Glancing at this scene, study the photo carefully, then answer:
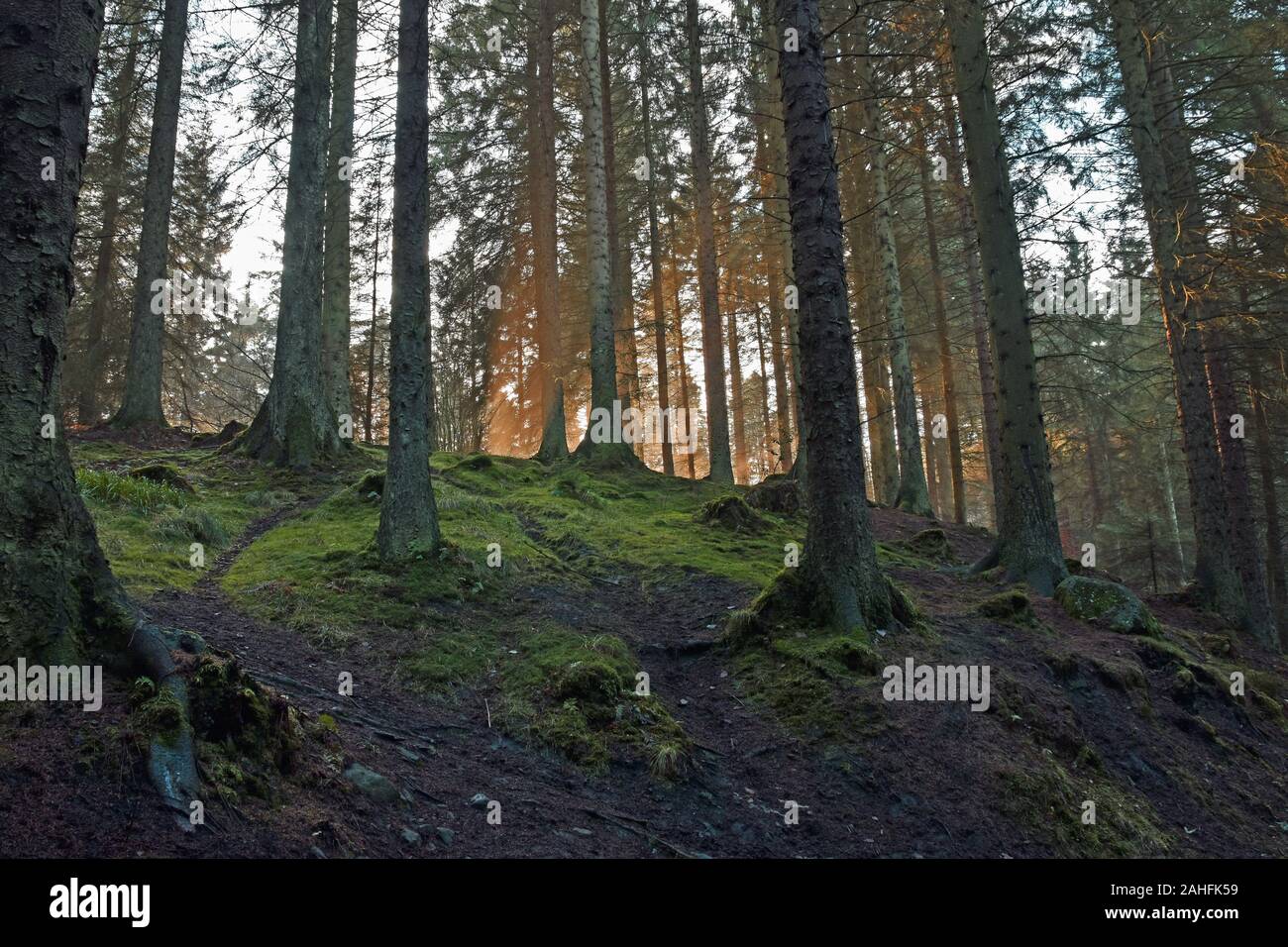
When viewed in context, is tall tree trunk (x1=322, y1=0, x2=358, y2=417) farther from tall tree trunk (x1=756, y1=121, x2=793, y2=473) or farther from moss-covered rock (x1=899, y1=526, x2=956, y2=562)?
moss-covered rock (x1=899, y1=526, x2=956, y2=562)

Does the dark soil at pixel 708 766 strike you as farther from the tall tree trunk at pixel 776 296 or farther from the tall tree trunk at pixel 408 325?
the tall tree trunk at pixel 776 296

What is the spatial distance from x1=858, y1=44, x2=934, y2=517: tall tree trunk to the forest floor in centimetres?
779

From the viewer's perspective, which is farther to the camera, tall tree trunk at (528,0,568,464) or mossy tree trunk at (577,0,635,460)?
tall tree trunk at (528,0,568,464)

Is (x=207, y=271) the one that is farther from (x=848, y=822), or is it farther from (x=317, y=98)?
(x=848, y=822)

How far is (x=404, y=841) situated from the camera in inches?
134

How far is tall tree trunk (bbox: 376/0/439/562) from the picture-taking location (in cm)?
733

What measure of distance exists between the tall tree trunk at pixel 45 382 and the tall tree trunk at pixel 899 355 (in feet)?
49.1

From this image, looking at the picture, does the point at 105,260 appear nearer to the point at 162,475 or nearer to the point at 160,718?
the point at 162,475

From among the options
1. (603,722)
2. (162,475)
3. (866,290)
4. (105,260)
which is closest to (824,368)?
(603,722)

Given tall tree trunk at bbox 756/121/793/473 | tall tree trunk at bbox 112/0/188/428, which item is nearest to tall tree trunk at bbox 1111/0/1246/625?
tall tree trunk at bbox 756/121/793/473

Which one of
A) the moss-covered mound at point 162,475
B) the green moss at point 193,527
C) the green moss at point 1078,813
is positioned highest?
the moss-covered mound at point 162,475

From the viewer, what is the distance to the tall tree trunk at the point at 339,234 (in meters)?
15.0

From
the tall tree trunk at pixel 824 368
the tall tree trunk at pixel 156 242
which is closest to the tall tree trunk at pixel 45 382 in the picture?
the tall tree trunk at pixel 824 368

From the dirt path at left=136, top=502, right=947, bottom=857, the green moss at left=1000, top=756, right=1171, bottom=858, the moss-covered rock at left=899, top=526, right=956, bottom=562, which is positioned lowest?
the green moss at left=1000, top=756, right=1171, bottom=858
